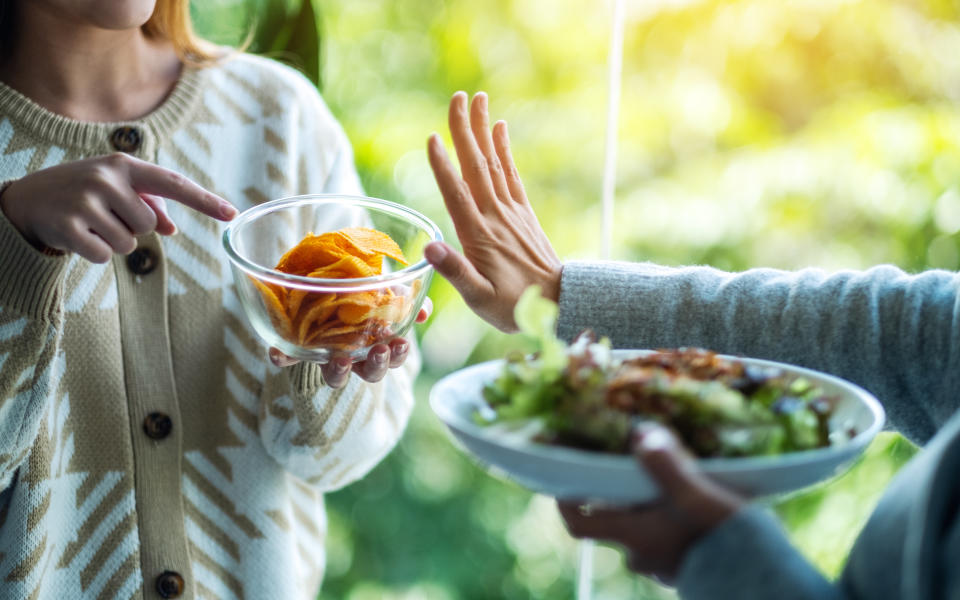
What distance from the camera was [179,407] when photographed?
1016 millimetres

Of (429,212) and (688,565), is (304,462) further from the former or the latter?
(429,212)

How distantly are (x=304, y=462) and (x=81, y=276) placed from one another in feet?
1.13

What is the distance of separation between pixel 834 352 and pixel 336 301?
1.56ft

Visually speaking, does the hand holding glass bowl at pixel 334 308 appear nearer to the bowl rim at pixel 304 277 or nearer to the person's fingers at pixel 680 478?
the bowl rim at pixel 304 277

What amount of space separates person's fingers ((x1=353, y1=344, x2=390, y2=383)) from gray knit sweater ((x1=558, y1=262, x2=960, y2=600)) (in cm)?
19

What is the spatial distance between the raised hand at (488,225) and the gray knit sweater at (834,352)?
0.04m

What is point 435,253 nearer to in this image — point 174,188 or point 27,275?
point 174,188

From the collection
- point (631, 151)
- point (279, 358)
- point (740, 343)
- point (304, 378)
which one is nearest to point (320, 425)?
point (304, 378)

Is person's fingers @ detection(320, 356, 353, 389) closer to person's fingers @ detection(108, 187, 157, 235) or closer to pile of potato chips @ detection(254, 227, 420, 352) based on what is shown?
pile of potato chips @ detection(254, 227, 420, 352)

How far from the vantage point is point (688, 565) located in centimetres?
54

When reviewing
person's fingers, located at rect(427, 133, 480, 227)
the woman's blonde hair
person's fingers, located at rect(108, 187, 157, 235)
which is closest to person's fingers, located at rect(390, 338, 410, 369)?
person's fingers, located at rect(427, 133, 480, 227)

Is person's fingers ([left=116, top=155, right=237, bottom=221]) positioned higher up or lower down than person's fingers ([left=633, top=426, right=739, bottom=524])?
higher up

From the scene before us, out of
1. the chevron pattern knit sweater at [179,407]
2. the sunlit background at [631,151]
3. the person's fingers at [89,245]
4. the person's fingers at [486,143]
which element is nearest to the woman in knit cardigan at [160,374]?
the chevron pattern knit sweater at [179,407]

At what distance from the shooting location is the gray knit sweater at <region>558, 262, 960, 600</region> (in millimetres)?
535
